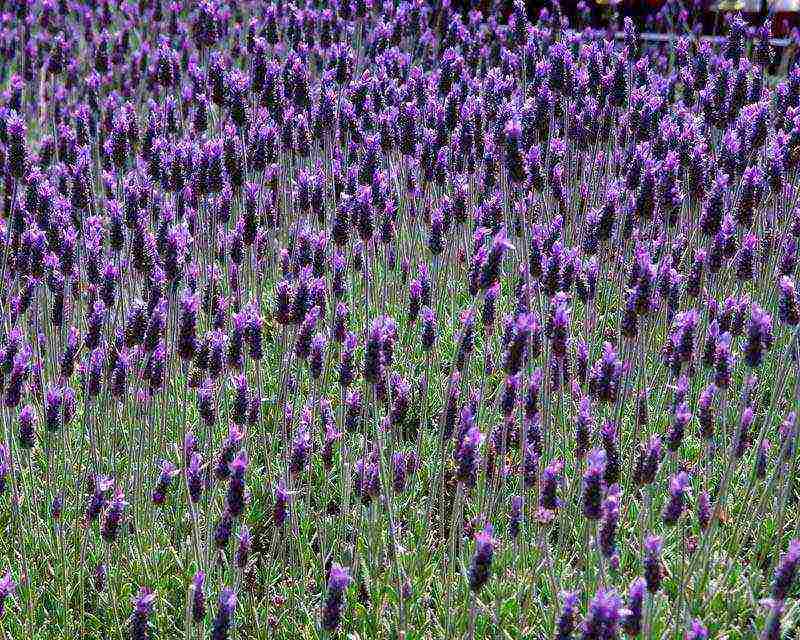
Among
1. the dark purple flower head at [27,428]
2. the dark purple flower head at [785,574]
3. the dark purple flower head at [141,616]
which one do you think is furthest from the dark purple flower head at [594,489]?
the dark purple flower head at [27,428]

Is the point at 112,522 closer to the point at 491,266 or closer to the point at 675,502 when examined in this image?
the point at 491,266

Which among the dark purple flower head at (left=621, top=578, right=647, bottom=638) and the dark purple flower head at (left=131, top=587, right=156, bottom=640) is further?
the dark purple flower head at (left=131, top=587, right=156, bottom=640)

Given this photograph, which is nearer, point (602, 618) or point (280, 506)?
point (602, 618)

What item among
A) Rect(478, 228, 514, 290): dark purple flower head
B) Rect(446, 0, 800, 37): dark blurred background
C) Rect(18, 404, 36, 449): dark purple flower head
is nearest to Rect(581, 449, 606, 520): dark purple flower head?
Rect(478, 228, 514, 290): dark purple flower head

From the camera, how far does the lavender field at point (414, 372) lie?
2.75 m

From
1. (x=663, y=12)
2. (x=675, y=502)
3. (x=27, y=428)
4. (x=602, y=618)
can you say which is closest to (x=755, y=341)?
(x=675, y=502)

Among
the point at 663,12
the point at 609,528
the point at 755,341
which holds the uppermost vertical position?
the point at 663,12

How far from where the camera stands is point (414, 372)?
3725 millimetres

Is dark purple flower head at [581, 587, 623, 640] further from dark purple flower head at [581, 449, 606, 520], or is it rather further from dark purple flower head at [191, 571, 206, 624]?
dark purple flower head at [191, 571, 206, 624]

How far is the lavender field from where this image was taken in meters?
2.75

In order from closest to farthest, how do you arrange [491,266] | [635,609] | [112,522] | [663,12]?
[635,609] → [112,522] → [491,266] → [663,12]

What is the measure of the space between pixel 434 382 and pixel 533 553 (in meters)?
0.98

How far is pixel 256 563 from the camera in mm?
3203

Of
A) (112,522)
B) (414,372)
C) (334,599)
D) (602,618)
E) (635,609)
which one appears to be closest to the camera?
(602,618)
